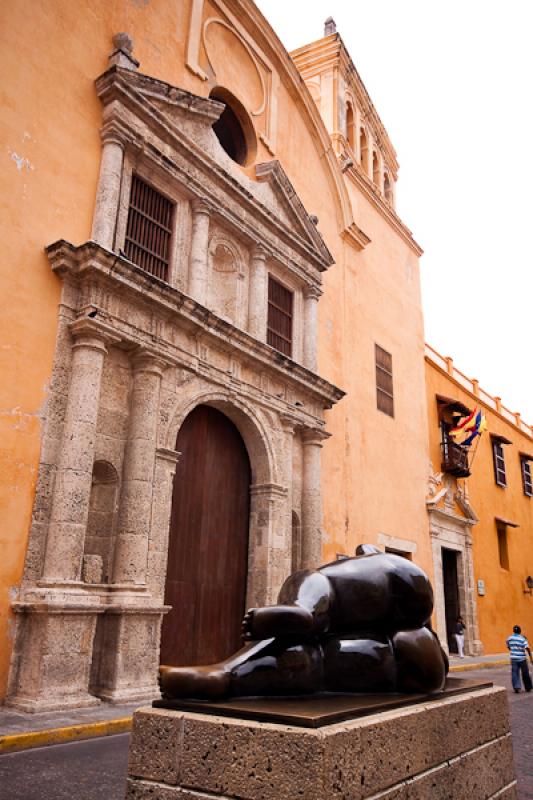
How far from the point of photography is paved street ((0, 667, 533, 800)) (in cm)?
368

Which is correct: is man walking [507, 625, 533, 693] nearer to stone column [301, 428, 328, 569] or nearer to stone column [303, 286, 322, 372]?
stone column [301, 428, 328, 569]

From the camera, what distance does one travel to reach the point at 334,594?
10.3ft

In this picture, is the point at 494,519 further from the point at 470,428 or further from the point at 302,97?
the point at 302,97

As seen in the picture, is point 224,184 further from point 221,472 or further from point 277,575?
point 277,575

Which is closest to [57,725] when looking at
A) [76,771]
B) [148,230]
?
[76,771]

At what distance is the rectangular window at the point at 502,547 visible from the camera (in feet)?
62.3

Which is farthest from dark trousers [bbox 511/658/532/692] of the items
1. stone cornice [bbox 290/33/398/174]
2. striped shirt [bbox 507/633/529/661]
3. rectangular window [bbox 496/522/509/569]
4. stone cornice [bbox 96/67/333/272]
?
stone cornice [bbox 290/33/398/174]

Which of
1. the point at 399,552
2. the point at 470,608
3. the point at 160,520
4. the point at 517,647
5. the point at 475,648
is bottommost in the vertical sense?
the point at 475,648

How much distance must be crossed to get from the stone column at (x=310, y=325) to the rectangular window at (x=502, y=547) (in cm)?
1056

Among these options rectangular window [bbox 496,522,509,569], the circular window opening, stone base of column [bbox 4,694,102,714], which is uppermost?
the circular window opening

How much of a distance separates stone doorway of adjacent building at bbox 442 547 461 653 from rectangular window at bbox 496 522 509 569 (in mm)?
3327

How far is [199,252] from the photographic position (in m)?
8.99

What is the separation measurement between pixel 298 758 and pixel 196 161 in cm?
836

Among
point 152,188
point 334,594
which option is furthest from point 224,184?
point 334,594
